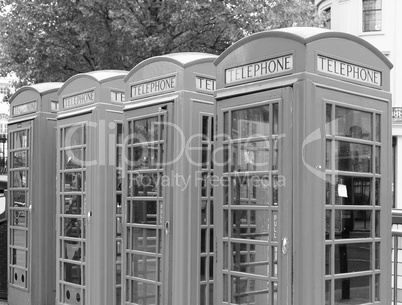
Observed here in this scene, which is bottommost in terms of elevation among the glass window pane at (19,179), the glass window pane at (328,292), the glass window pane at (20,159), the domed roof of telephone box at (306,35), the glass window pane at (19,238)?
the glass window pane at (19,238)

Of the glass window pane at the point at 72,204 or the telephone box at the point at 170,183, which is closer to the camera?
the telephone box at the point at 170,183

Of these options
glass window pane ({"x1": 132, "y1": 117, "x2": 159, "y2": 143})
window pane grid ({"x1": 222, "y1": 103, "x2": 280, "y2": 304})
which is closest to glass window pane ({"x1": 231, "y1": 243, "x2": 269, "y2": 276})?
window pane grid ({"x1": 222, "y1": 103, "x2": 280, "y2": 304})

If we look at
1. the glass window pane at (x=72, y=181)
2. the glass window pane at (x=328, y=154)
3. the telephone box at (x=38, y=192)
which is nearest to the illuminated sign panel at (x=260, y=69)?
the glass window pane at (x=328, y=154)

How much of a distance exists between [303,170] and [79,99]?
3322 millimetres

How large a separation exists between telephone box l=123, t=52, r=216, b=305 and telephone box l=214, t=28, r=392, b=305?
0.63 m

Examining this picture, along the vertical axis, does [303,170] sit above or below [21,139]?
below

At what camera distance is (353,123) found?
4.71 metres

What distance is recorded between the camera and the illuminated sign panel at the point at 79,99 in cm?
681

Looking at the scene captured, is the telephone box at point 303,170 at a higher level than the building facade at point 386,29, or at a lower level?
lower

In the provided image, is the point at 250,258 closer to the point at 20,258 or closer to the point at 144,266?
the point at 144,266

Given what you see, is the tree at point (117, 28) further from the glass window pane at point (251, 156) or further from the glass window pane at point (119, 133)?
the glass window pane at point (251, 156)

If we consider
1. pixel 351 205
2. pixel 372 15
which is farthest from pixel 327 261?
pixel 372 15

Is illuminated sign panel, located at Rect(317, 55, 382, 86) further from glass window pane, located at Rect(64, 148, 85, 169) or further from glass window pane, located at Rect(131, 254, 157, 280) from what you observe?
glass window pane, located at Rect(64, 148, 85, 169)

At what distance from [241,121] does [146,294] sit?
2.05 m
